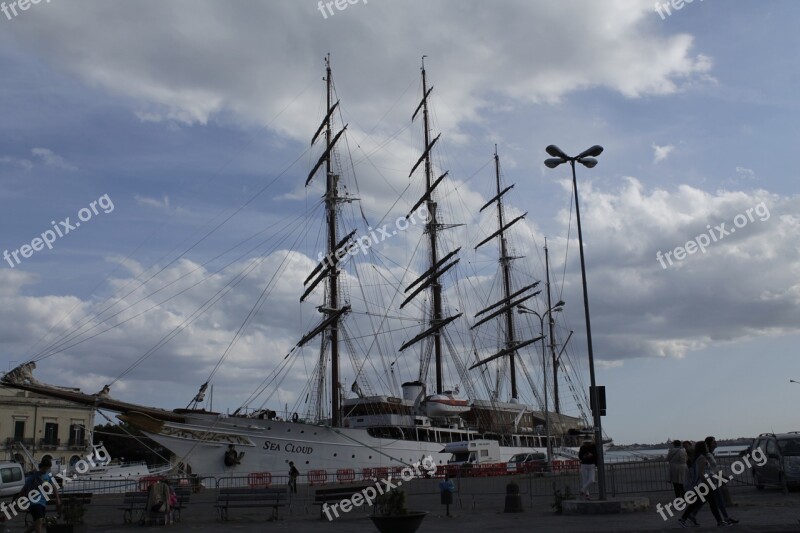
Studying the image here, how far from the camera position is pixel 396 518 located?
1222 centimetres

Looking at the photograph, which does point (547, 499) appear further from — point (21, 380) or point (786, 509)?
point (21, 380)

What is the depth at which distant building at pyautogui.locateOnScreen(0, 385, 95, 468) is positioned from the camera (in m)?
68.1

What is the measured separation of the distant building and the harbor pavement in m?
52.8

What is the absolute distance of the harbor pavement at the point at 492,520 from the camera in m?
13.9

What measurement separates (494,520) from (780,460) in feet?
→ 26.0

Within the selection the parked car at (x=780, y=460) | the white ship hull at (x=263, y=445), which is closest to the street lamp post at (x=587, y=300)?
the parked car at (x=780, y=460)

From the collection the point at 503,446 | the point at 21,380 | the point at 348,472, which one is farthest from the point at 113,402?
the point at 503,446

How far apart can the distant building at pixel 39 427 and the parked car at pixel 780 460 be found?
6050 centimetres

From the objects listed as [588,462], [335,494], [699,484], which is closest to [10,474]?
[335,494]

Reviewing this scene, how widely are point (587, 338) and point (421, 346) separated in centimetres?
4680

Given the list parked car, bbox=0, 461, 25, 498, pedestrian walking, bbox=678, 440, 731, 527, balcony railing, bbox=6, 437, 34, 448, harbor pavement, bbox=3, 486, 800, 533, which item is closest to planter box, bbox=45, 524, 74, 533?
harbor pavement, bbox=3, 486, 800, 533

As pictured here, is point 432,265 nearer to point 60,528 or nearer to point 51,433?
point 51,433

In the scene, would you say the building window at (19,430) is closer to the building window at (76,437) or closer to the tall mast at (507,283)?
the building window at (76,437)

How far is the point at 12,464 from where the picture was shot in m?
24.6
